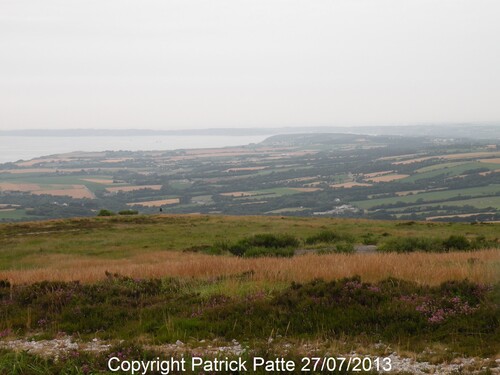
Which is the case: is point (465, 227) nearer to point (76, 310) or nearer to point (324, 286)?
point (324, 286)

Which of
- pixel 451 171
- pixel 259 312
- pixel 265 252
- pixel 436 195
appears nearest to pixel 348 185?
pixel 451 171

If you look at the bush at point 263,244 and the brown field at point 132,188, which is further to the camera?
the brown field at point 132,188

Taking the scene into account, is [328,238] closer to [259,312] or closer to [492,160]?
[259,312]

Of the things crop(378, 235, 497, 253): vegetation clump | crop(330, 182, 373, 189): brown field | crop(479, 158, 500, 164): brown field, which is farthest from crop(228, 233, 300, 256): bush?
crop(479, 158, 500, 164): brown field

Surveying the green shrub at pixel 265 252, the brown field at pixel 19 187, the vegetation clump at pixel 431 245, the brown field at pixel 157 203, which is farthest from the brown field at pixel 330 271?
the brown field at pixel 19 187

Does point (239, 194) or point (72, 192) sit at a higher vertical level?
point (72, 192)

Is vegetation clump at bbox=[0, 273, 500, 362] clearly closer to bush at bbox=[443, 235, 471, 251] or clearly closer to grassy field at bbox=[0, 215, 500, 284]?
grassy field at bbox=[0, 215, 500, 284]

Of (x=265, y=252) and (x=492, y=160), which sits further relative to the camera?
(x=492, y=160)

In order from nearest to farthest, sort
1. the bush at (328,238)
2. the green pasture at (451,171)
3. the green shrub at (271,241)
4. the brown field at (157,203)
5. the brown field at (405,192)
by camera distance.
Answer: the green shrub at (271,241) < the bush at (328,238) < the brown field at (405,192) < the brown field at (157,203) < the green pasture at (451,171)

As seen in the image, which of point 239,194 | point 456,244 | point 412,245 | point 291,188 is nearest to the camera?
point 412,245

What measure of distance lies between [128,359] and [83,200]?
12440 cm

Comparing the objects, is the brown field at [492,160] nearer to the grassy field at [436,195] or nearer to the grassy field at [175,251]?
the grassy field at [436,195]

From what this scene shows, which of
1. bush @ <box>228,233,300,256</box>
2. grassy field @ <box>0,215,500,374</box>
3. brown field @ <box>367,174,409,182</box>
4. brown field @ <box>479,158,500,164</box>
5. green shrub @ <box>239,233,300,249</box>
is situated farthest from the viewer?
brown field @ <box>479,158,500,164</box>

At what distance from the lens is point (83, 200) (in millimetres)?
123875
